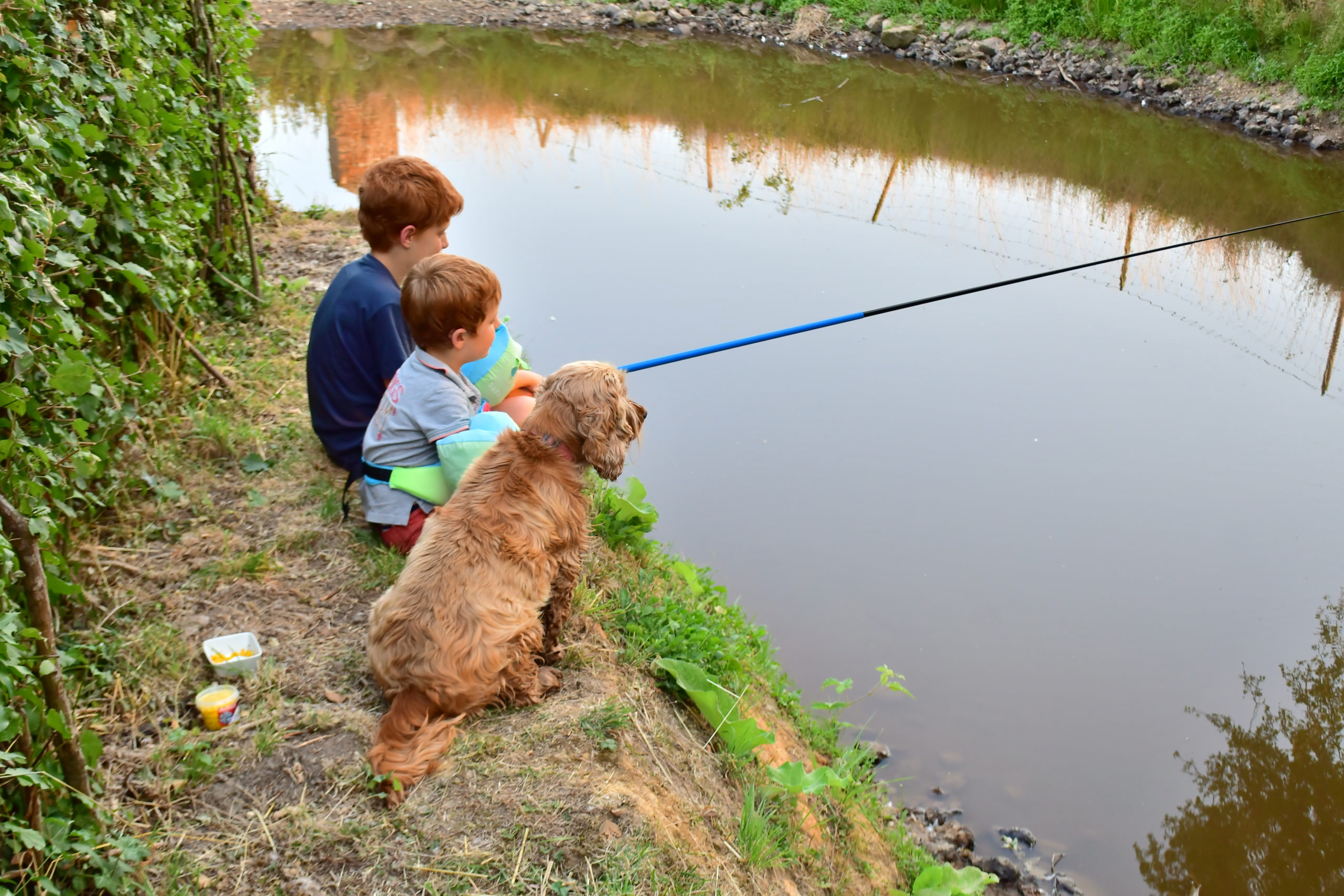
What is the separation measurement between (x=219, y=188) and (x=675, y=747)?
4364 millimetres

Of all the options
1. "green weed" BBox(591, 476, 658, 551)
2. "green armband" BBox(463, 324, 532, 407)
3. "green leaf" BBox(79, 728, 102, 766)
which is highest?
"green armband" BBox(463, 324, 532, 407)

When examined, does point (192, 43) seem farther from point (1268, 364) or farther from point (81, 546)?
point (1268, 364)

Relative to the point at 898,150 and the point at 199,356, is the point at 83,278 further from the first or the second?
the point at 898,150

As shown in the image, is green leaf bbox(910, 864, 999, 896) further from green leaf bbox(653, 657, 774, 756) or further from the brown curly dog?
the brown curly dog

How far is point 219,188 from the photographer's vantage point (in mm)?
5719

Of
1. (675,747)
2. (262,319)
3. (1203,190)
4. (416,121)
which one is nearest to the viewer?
(675,747)

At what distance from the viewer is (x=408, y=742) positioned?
112 inches

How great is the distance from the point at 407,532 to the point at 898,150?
36.5 ft

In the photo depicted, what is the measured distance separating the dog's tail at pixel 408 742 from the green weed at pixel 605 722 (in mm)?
427

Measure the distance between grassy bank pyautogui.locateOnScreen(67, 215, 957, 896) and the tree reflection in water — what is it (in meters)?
1.19

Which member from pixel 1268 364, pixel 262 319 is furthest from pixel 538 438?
pixel 1268 364

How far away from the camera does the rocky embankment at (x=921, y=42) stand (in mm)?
13961

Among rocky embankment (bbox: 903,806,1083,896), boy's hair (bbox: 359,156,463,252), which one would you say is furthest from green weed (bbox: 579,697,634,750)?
boy's hair (bbox: 359,156,463,252)

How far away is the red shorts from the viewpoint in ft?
12.7
